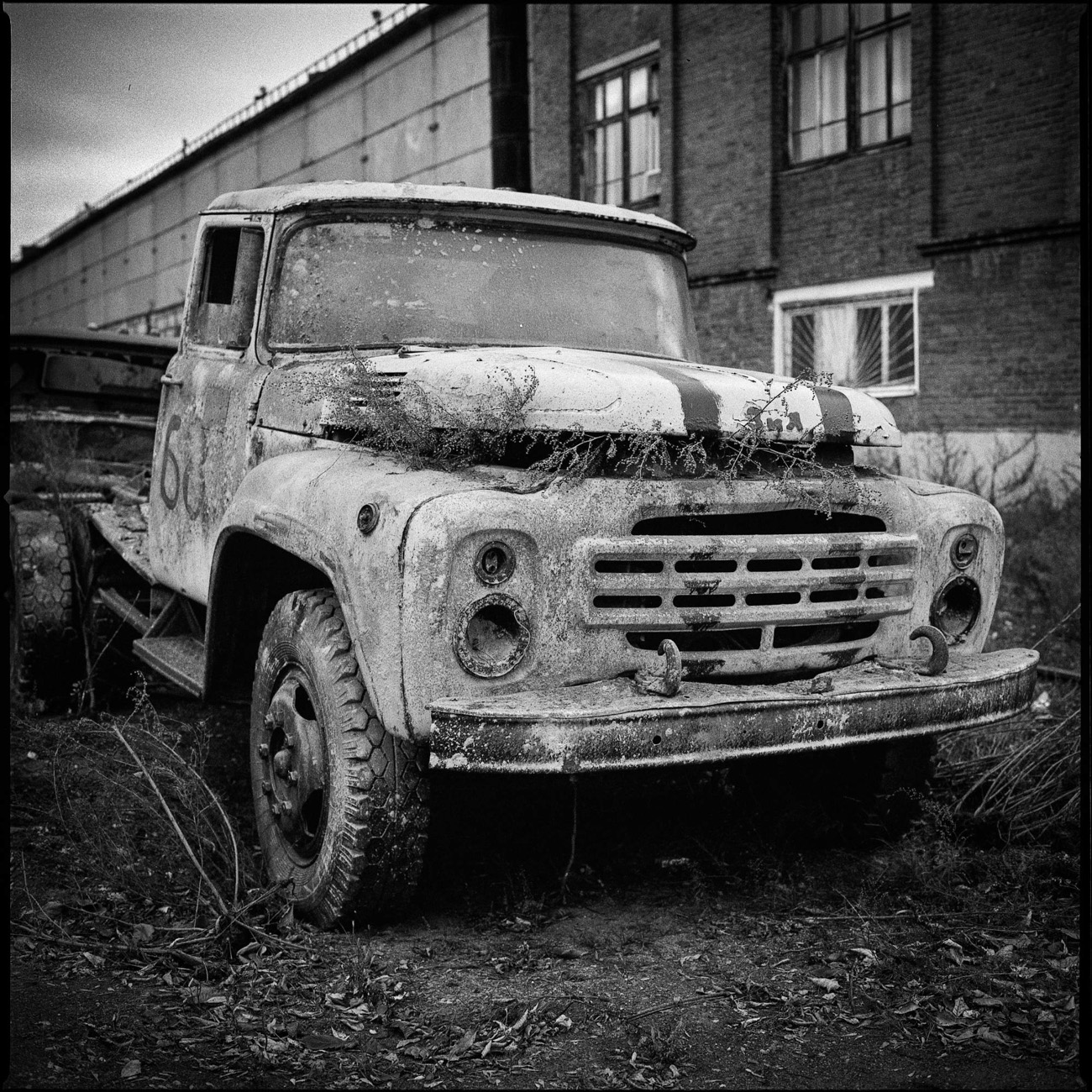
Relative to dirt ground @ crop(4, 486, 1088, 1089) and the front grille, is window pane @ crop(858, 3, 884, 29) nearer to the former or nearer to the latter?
dirt ground @ crop(4, 486, 1088, 1089)

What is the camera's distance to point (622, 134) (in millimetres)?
17125

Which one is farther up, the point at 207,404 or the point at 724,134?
the point at 724,134

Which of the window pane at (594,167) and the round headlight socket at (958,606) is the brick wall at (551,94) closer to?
the window pane at (594,167)

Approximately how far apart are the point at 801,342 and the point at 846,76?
9.73ft

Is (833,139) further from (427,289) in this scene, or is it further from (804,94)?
(427,289)

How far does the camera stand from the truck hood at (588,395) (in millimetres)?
3562

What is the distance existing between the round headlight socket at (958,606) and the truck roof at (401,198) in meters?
1.85

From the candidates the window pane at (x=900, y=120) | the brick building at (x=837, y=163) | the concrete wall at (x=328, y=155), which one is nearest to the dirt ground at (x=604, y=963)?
the brick building at (x=837, y=163)

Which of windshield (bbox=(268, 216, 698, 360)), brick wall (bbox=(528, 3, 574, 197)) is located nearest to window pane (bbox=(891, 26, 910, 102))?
brick wall (bbox=(528, 3, 574, 197))

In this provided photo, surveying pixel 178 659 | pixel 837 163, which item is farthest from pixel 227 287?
pixel 837 163

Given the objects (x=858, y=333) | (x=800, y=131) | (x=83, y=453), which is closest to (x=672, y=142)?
(x=800, y=131)

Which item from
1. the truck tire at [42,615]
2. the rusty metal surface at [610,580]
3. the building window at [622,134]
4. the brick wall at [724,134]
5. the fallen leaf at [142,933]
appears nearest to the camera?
the rusty metal surface at [610,580]

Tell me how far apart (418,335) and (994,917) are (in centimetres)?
259

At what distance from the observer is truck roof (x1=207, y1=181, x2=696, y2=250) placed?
174 inches
